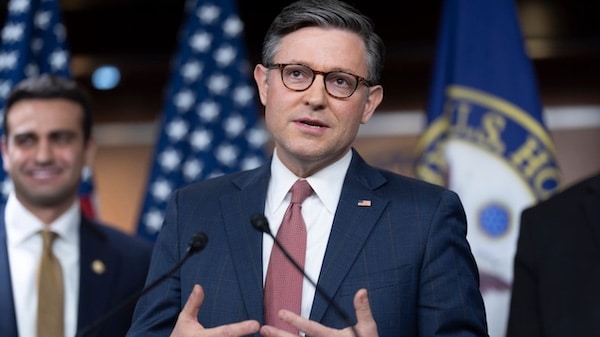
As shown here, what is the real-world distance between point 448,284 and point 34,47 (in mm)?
2729

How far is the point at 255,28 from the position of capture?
15.6 feet

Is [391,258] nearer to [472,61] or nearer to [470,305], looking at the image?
[470,305]

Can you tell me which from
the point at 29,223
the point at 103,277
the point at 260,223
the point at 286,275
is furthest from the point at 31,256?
the point at 260,223

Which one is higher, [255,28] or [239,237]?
[255,28]

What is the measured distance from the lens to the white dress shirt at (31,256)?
3020 mm

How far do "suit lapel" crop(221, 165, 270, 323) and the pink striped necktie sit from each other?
3 centimetres

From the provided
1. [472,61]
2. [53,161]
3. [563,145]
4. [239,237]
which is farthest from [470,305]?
[563,145]

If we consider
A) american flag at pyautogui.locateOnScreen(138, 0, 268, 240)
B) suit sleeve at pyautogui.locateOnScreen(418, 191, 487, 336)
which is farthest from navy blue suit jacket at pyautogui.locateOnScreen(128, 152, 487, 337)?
american flag at pyautogui.locateOnScreen(138, 0, 268, 240)

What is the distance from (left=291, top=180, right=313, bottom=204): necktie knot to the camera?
2.06 m

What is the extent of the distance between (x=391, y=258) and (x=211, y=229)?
0.38m

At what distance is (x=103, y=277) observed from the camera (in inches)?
123

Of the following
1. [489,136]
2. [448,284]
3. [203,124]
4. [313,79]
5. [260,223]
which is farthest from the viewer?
[203,124]

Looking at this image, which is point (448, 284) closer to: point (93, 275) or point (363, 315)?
point (363, 315)

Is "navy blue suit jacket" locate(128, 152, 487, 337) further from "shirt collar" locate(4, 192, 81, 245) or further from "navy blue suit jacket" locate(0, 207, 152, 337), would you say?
"shirt collar" locate(4, 192, 81, 245)
